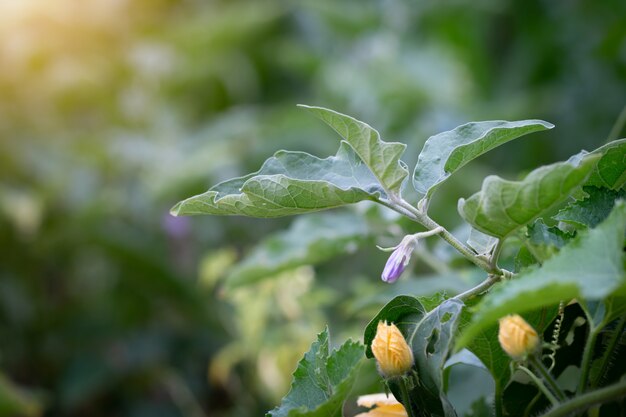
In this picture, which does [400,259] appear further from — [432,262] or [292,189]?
[432,262]

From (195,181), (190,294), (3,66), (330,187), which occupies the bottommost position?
(190,294)

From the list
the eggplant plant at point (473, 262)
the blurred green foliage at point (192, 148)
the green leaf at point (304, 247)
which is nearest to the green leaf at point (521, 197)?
the eggplant plant at point (473, 262)

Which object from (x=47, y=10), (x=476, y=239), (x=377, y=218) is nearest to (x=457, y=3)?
(x=47, y=10)

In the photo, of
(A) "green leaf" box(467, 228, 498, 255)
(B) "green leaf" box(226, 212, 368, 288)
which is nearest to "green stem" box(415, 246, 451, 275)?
(B) "green leaf" box(226, 212, 368, 288)

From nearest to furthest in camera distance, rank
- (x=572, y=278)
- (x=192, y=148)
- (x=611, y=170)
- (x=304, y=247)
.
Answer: (x=572, y=278) → (x=611, y=170) → (x=304, y=247) → (x=192, y=148)

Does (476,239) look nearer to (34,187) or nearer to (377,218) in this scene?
(377,218)

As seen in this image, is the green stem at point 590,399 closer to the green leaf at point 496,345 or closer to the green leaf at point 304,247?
the green leaf at point 496,345

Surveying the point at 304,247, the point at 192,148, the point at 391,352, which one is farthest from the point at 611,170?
the point at 192,148
